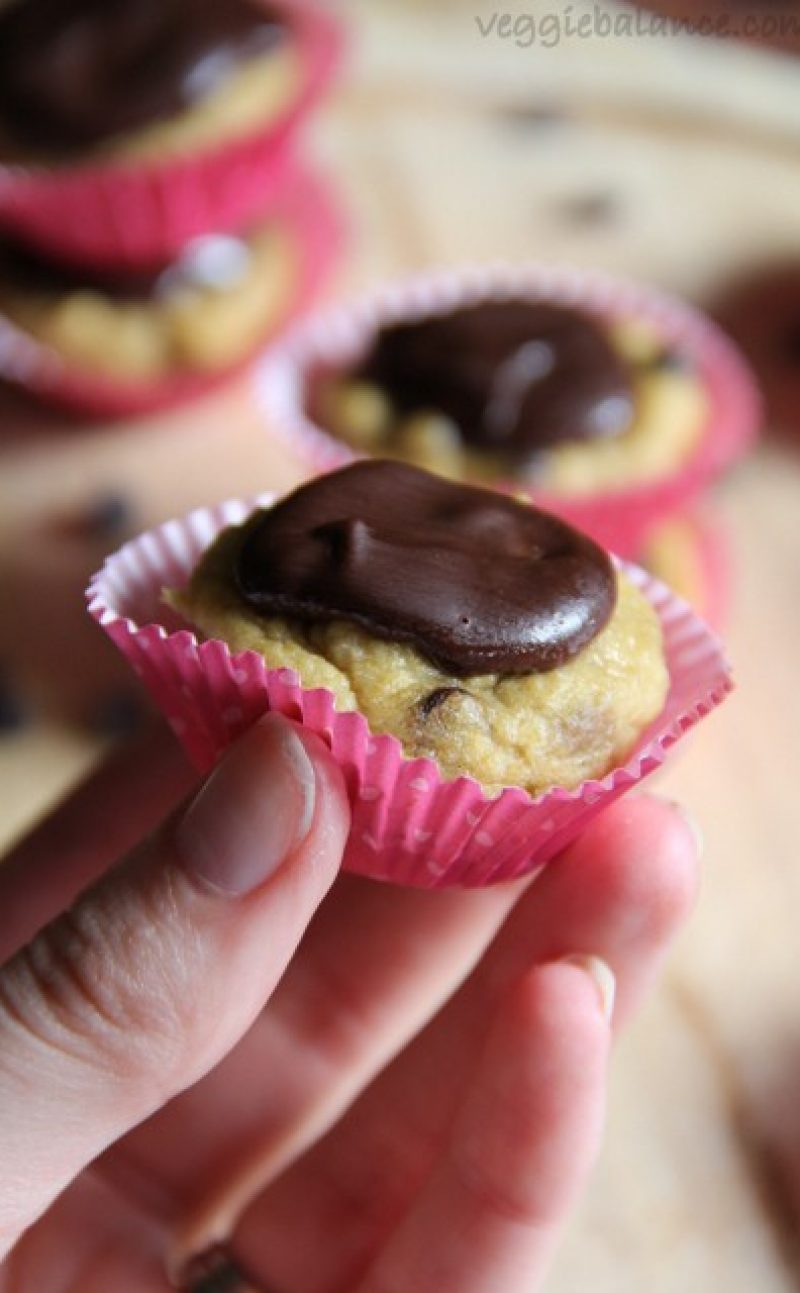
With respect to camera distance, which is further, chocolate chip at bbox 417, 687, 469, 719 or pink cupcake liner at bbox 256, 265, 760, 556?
pink cupcake liner at bbox 256, 265, 760, 556

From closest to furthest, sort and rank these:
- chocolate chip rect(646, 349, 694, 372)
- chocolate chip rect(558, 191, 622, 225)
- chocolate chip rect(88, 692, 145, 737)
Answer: chocolate chip rect(88, 692, 145, 737) → chocolate chip rect(646, 349, 694, 372) → chocolate chip rect(558, 191, 622, 225)

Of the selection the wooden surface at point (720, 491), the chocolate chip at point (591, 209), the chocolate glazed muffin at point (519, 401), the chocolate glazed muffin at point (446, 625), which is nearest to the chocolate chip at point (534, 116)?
the wooden surface at point (720, 491)

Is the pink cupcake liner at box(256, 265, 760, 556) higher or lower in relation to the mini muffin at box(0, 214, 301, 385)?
lower

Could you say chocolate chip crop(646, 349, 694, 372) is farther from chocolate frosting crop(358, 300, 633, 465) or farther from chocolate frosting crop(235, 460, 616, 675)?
chocolate frosting crop(235, 460, 616, 675)

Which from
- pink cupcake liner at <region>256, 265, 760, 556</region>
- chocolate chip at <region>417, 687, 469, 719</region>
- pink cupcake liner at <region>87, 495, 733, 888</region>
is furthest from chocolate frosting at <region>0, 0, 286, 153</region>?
chocolate chip at <region>417, 687, 469, 719</region>

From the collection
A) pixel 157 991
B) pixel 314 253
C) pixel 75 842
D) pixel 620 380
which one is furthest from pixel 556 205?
pixel 157 991

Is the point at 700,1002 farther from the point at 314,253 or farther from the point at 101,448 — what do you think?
the point at 314,253
